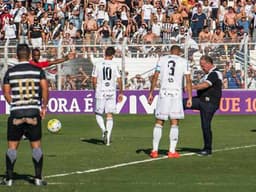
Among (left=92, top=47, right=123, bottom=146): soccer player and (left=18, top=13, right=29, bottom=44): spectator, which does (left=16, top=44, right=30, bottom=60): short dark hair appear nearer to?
(left=92, top=47, right=123, bottom=146): soccer player

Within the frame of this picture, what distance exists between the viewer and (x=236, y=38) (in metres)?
32.6

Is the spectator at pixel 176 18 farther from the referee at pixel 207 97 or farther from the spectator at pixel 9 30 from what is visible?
the referee at pixel 207 97

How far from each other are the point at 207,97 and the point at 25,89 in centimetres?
583

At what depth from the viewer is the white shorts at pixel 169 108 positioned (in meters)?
17.7

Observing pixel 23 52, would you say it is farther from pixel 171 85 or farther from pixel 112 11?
pixel 112 11

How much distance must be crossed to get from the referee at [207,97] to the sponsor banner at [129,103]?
1174 centimetres

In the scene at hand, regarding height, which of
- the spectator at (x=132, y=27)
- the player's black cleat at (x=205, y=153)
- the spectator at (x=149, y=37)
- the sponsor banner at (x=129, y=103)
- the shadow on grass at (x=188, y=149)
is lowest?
the sponsor banner at (x=129, y=103)

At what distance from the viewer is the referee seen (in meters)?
18.5

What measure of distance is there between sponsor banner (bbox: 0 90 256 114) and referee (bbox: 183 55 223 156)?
11738 mm

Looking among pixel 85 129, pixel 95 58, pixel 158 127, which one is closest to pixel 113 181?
pixel 158 127

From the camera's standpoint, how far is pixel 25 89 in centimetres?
1383

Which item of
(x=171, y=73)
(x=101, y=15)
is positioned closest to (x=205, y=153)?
(x=171, y=73)

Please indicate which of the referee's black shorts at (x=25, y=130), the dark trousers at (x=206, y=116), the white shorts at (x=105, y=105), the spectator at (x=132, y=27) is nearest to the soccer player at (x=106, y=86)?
the white shorts at (x=105, y=105)

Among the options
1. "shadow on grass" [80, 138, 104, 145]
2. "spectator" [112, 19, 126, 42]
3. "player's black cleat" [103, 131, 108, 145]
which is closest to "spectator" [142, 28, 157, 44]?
"spectator" [112, 19, 126, 42]
